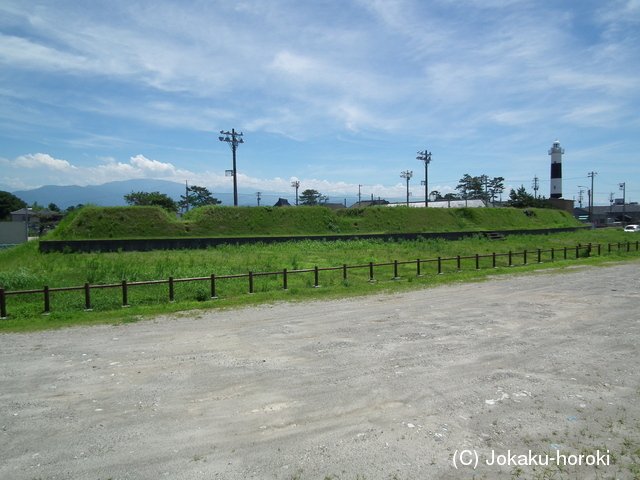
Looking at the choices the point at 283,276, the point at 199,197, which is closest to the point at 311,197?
the point at 199,197

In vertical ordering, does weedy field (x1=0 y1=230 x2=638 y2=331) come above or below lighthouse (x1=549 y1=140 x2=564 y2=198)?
below

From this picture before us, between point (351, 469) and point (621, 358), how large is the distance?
19.6 ft

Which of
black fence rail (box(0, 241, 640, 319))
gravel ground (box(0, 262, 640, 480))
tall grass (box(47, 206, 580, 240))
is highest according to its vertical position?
tall grass (box(47, 206, 580, 240))

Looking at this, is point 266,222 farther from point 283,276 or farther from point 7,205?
point 7,205

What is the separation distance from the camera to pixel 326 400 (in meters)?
5.74

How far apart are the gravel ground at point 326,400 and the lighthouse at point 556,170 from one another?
252 ft

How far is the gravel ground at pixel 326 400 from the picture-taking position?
431 centimetres

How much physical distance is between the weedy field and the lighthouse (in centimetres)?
5333

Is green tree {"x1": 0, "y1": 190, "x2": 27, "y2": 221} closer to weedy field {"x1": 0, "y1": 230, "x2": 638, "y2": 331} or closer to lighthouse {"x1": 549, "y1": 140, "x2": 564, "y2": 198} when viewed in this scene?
weedy field {"x1": 0, "y1": 230, "x2": 638, "y2": 331}

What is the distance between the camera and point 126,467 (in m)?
4.24

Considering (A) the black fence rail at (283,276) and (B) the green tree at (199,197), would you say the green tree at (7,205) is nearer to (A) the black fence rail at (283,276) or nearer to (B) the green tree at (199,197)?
(B) the green tree at (199,197)

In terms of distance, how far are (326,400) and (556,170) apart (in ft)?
279

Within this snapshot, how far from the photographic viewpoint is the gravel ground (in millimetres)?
4309

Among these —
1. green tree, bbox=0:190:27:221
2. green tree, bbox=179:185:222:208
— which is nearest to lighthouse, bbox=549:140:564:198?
green tree, bbox=179:185:222:208
